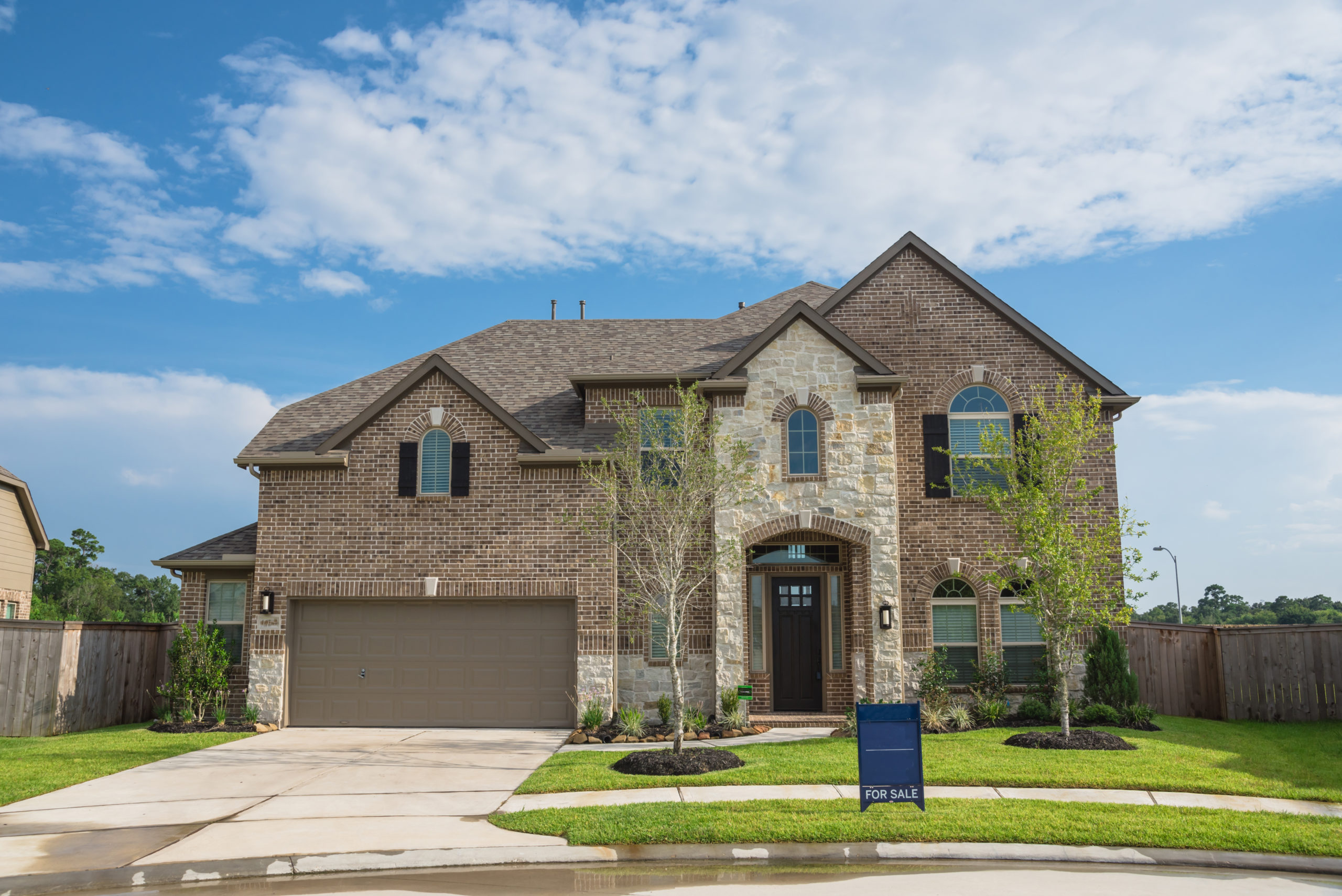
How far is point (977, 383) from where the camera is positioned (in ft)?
59.9

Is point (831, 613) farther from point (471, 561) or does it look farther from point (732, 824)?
point (732, 824)

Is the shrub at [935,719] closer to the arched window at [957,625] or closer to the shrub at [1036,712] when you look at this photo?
the shrub at [1036,712]

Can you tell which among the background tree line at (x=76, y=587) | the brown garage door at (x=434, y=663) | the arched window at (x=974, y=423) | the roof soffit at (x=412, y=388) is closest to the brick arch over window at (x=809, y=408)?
the arched window at (x=974, y=423)

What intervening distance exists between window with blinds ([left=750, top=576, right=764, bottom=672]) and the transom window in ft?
14.9

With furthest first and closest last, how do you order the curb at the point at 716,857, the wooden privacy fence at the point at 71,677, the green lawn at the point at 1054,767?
the wooden privacy fence at the point at 71,677
the green lawn at the point at 1054,767
the curb at the point at 716,857

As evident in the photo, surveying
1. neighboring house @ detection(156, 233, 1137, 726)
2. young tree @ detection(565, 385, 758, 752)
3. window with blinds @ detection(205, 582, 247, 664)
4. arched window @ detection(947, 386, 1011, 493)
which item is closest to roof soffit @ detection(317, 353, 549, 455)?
neighboring house @ detection(156, 233, 1137, 726)

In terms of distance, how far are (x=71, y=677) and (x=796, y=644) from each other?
13.2 metres

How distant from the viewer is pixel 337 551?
1712cm

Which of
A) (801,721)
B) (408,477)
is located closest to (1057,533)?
(801,721)

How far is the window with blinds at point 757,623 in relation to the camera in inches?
682

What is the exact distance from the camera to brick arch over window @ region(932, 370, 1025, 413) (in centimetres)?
1817

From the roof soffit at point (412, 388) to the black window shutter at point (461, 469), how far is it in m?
0.83

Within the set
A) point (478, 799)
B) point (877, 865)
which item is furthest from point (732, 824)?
point (478, 799)

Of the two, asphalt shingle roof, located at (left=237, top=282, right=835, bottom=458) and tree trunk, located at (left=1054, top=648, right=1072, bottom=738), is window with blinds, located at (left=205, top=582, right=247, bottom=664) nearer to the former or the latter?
asphalt shingle roof, located at (left=237, top=282, right=835, bottom=458)
